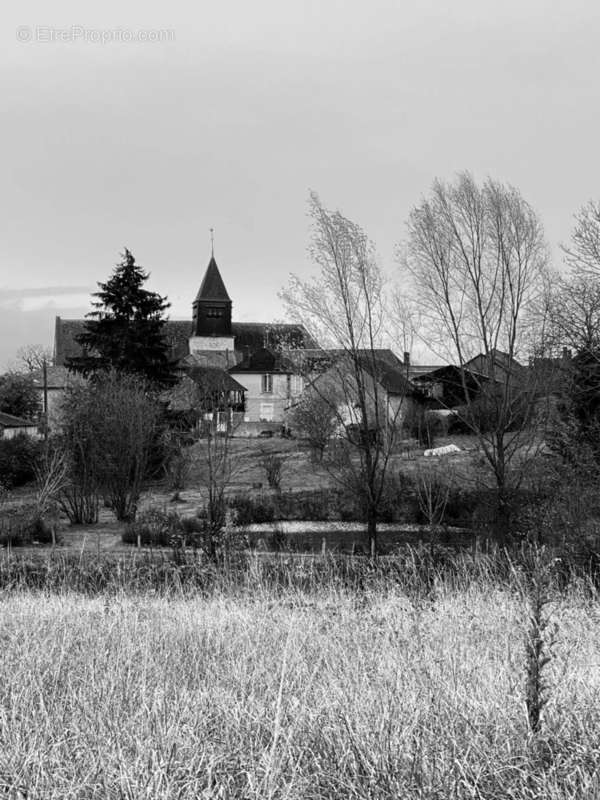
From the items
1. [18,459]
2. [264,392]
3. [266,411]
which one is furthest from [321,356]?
[264,392]

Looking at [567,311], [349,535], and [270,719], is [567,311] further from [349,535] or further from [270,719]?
[270,719]

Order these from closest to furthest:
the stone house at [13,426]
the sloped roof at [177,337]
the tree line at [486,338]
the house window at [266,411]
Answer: the tree line at [486,338], the stone house at [13,426], the house window at [266,411], the sloped roof at [177,337]

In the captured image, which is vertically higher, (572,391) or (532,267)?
(532,267)

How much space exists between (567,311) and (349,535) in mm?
7255

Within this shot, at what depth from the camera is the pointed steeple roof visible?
71812mm

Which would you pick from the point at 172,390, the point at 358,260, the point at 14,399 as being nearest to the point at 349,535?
the point at 358,260

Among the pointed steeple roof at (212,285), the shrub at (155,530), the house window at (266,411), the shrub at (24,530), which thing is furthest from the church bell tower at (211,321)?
the shrub at (155,530)

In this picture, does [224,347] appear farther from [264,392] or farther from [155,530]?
[155,530]

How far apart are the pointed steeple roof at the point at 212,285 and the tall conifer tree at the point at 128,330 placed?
123 feet

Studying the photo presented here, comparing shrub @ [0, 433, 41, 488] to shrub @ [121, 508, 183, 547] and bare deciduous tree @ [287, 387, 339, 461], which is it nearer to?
bare deciduous tree @ [287, 387, 339, 461]

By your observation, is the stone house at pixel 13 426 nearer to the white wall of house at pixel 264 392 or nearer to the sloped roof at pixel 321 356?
the white wall of house at pixel 264 392

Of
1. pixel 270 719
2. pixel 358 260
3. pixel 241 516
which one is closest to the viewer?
pixel 270 719

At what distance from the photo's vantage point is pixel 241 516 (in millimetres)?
19094

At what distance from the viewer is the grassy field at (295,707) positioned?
3297 mm
